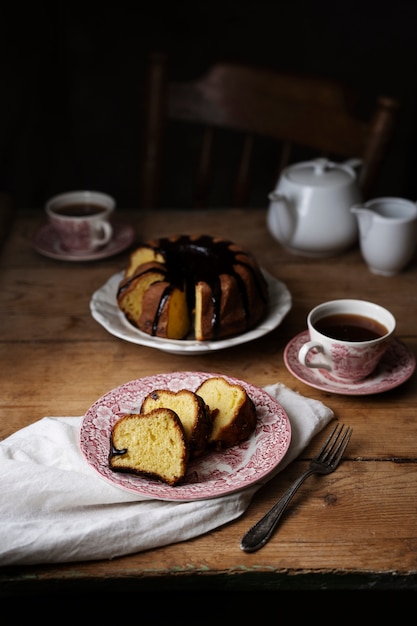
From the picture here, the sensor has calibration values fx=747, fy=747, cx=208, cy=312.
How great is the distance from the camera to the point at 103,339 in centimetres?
129

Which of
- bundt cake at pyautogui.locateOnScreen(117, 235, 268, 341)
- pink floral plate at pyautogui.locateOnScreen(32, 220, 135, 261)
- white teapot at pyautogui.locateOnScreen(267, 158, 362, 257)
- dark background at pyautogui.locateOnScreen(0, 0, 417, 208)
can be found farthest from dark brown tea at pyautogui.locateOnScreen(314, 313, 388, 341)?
dark background at pyautogui.locateOnScreen(0, 0, 417, 208)

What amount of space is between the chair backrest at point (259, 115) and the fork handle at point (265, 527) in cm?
111

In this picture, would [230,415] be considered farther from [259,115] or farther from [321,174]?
[259,115]

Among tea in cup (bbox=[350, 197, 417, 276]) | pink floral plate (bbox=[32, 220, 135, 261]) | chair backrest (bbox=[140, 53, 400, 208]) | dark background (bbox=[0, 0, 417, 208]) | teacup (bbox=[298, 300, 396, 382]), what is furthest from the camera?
dark background (bbox=[0, 0, 417, 208])

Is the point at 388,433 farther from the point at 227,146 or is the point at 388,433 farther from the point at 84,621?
the point at 227,146

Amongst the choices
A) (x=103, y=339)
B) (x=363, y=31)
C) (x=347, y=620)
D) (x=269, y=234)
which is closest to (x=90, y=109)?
(x=363, y=31)

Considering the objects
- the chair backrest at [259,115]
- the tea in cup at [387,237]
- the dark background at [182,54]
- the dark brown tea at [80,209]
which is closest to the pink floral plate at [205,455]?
the tea in cup at [387,237]

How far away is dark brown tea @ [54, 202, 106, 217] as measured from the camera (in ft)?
5.31

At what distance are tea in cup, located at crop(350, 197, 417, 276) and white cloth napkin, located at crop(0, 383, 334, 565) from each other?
0.62 meters

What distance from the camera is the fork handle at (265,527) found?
0.85 m

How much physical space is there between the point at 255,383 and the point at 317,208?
0.50 metres

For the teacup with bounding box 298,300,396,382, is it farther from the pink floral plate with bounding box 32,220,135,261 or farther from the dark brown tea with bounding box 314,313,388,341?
the pink floral plate with bounding box 32,220,135,261

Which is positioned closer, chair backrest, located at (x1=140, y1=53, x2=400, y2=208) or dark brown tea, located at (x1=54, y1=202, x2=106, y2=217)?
dark brown tea, located at (x1=54, y1=202, x2=106, y2=217)

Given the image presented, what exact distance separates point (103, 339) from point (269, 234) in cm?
56
